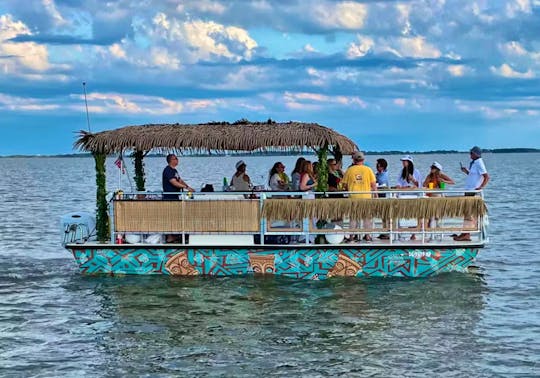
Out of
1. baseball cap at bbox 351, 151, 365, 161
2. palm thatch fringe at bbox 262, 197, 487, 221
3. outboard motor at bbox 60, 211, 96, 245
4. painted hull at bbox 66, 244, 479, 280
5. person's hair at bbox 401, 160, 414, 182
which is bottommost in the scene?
painted hull at bbox 66, 244, 479, 280

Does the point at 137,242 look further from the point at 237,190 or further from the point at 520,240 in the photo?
the point at 520,240

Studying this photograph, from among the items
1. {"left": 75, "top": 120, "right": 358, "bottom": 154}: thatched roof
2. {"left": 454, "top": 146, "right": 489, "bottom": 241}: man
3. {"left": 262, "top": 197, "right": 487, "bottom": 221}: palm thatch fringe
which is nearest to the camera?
{"left": 262, "top": 197, "right": 487, "bottom": 221}: palm thatch fringe

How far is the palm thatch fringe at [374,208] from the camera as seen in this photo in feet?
53.4

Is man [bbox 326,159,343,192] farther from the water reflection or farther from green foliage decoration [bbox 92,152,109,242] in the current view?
green foliage decoration [bbox 92,152,109,242]

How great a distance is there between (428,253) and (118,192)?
21.0 ft

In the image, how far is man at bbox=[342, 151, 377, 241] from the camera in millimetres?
16703

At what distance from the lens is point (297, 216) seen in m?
16.5

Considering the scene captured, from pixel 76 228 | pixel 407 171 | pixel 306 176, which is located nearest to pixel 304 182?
pixel 306 176

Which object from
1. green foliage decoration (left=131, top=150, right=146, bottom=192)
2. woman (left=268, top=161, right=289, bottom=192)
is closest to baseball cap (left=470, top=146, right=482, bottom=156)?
woman (left=268, top=161, right=289, bottom=192)

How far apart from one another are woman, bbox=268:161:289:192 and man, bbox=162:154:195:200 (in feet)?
5.87

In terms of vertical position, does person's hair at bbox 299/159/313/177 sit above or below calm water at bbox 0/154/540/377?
above

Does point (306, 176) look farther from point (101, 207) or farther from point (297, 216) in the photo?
point (101, 207)

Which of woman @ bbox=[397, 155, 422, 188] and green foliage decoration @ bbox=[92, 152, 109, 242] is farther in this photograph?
woman @ bbox=[397, 155, 422, 188]

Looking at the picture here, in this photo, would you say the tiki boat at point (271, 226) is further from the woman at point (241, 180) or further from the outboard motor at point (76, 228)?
the woman at point (241, 180)
